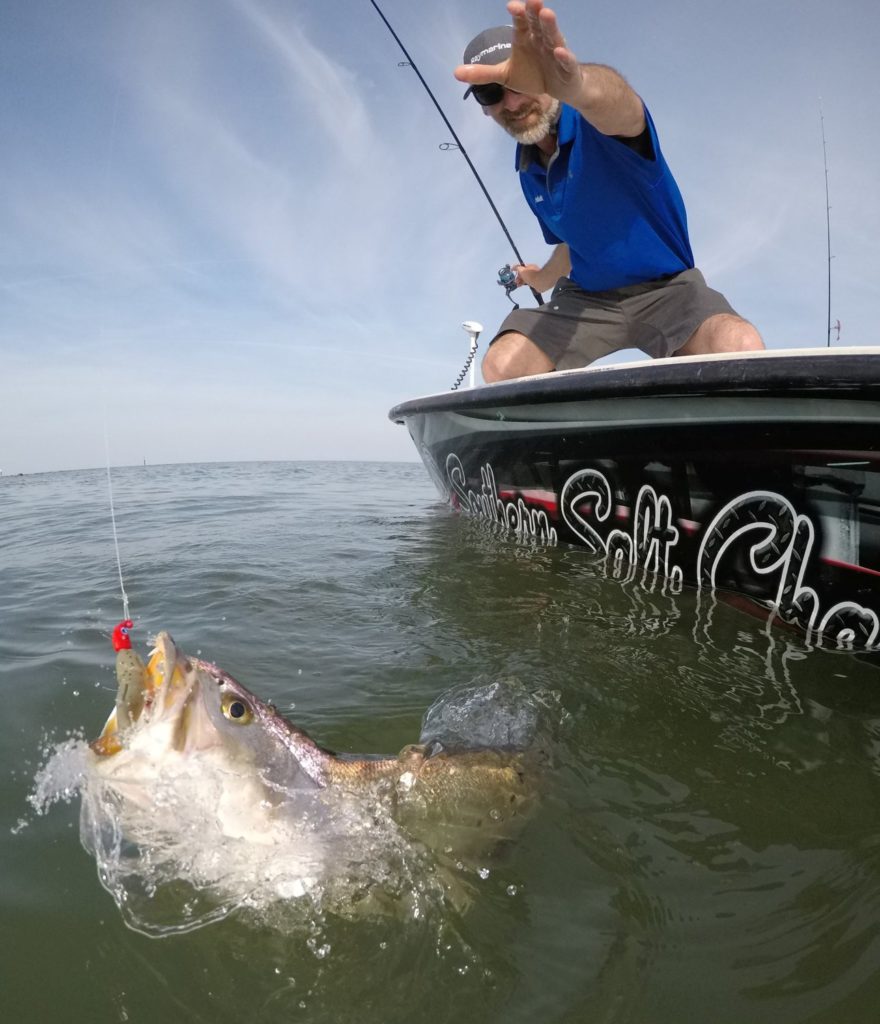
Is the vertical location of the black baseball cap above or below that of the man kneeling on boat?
above

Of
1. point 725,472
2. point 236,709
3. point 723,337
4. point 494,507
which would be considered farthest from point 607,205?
point 236,709

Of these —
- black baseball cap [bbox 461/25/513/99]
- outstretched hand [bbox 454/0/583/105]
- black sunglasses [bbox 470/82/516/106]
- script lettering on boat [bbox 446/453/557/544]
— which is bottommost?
script lettering on boat [bbox 446/453/557/544]

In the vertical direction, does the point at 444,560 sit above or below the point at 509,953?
above

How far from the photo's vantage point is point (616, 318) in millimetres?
4289

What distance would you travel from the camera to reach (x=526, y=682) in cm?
244

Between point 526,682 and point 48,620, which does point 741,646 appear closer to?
point 526,682

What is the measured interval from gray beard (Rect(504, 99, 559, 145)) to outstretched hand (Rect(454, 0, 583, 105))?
4.08 ft

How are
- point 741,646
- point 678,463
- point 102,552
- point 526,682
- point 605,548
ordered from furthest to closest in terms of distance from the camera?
point 102,552
point 605,548
point 678,463
point 741,646
point 526,682

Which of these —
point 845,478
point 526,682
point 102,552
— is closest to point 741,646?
point 845,478

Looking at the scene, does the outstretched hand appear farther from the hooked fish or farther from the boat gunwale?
the hooked fish

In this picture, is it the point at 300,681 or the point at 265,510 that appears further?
the point at 265,510

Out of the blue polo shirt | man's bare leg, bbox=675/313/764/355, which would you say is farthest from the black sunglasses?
man's bare leg, bbox=675/313/764/355

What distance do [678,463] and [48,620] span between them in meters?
3.51

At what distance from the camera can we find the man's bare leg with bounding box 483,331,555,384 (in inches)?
175
